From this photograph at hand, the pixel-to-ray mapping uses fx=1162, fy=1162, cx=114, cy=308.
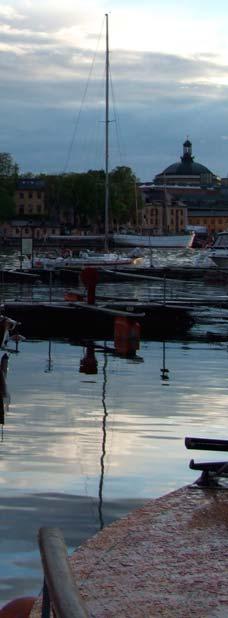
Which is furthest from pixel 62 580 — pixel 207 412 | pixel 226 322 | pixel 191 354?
pixel 226 322

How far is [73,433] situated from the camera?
626 inches

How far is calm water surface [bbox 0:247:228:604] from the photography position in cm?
1088

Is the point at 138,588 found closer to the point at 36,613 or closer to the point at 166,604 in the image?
the point at 166,604

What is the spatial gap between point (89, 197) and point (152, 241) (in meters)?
54.5

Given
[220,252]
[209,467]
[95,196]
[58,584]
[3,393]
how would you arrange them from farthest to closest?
[95,196] < [220,252] < [3,393] < [209,467] < [58,584]

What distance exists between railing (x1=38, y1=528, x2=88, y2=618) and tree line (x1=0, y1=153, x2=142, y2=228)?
520 ft

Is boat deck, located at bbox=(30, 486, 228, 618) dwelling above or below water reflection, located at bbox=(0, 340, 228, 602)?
above

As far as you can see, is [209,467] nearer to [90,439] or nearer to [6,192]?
[90,439]

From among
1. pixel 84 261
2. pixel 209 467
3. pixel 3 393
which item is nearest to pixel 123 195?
pixel 84 261

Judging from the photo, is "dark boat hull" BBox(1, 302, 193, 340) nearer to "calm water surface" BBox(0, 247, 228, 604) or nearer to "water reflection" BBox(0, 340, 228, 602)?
"calm water surface" BBox(0, 247, 228, 604)

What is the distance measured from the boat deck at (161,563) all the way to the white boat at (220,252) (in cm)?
6731

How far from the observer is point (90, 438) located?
15.6 metres

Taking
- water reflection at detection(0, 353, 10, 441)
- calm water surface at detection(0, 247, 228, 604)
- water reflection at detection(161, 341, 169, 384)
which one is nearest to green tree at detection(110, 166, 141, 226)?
water reflection at detection(161, 341, 169, 384)

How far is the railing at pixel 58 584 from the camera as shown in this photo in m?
3.88
